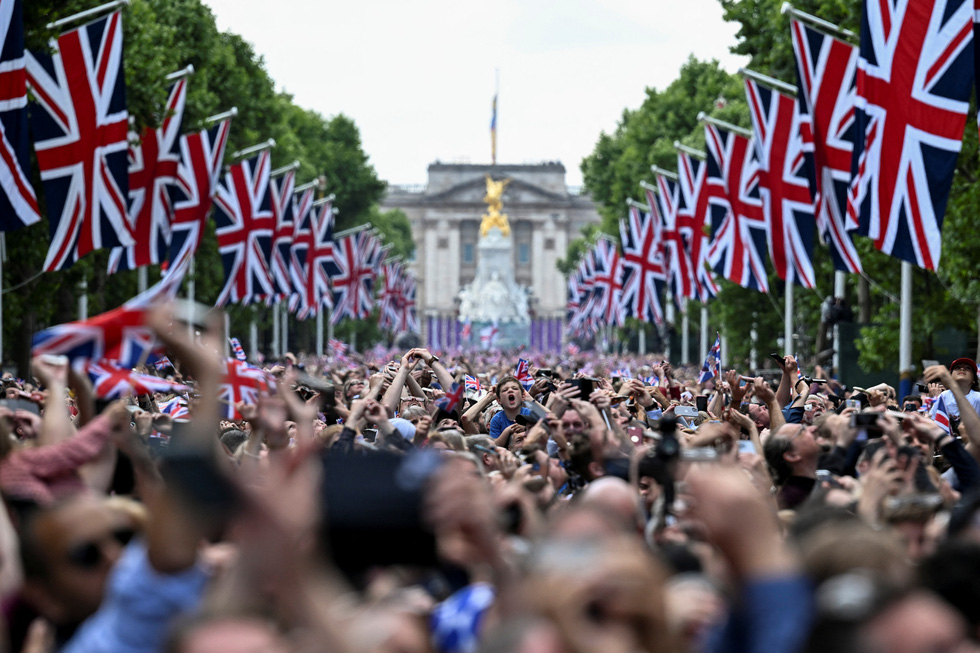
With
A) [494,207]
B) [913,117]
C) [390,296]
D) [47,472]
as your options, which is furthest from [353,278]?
[494,207]

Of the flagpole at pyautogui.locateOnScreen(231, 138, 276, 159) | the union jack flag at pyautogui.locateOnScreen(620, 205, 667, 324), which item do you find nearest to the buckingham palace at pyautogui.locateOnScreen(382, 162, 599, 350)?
the union jack flag at pyautogui.locateOnScreen(620, 205, 667, 324)

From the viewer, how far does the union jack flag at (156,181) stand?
25.7m

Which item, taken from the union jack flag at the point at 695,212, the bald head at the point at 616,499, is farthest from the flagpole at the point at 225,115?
the bald head at the point at 616,499

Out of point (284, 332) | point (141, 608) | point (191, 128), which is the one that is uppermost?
point (191, 128)

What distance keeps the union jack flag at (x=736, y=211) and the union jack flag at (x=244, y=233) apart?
9381 millimetres

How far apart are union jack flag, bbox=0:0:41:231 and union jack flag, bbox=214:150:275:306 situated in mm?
13194

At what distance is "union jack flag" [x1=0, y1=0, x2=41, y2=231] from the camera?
18.6m

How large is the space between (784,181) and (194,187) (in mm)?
9995

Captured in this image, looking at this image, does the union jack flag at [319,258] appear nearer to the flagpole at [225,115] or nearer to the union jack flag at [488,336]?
the flagpole at [225,115]

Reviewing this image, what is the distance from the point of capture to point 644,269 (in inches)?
1747

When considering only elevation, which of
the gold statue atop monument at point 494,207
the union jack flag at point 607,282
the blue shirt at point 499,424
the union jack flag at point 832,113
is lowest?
the blue shirt at point 499,424

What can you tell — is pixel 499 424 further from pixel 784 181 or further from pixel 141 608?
pixel 784 181

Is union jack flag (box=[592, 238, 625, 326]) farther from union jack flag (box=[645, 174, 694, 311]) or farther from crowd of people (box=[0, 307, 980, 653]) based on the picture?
crowd of people (box=[0, 307, 980, 653])

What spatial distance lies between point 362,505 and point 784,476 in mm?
3727
